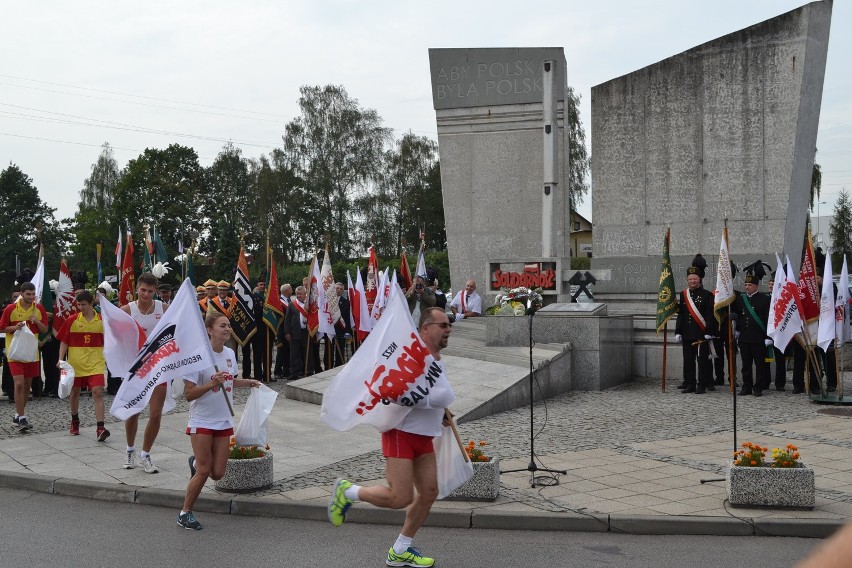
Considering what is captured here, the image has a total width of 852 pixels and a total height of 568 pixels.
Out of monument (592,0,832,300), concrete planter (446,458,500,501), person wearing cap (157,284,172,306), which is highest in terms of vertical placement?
monument (592,0,832,300)

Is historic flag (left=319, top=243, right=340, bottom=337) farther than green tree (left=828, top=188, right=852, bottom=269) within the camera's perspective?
No

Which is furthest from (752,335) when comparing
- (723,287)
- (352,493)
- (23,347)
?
(23,347)

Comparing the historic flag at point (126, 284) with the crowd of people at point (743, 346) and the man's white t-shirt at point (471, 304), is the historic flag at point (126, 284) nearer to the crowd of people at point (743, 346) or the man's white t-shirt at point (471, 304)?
the man's white t-shirt at point (471, 304)

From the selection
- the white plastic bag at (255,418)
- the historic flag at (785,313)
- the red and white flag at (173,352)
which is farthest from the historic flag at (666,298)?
the red and white flag at (173,352)

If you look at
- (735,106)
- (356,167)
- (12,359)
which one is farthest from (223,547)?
(356,167)

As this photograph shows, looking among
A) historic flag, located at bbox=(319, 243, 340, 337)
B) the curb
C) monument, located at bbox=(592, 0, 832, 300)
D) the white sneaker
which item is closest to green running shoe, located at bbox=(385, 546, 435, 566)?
the curb

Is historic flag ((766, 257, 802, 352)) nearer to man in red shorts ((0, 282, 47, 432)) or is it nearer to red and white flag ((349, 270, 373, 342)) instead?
red and white flag ((349, 270, 373, 342))

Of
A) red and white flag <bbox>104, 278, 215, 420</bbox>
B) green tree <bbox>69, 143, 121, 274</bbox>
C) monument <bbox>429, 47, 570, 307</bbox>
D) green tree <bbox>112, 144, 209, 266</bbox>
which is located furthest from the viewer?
green tree <bbox>69, 143, 121, 274</bbox>

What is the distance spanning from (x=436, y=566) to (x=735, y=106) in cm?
1257

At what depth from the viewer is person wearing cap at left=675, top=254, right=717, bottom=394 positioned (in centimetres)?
1477

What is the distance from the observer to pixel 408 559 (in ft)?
20.2

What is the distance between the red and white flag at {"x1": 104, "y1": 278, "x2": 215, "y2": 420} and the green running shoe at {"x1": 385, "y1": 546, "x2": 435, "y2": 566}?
90.2 inches

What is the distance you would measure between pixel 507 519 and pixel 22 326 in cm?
784

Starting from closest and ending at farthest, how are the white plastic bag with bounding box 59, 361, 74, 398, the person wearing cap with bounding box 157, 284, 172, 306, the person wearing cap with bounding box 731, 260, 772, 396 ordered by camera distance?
1. the white plastic bag with bounding box 59, 361, 74, 398
2. the person wearing cap with bounding box 157, 284, 172, 306
3. the person wearing cap with bounding box 731, 260, 772, 396
